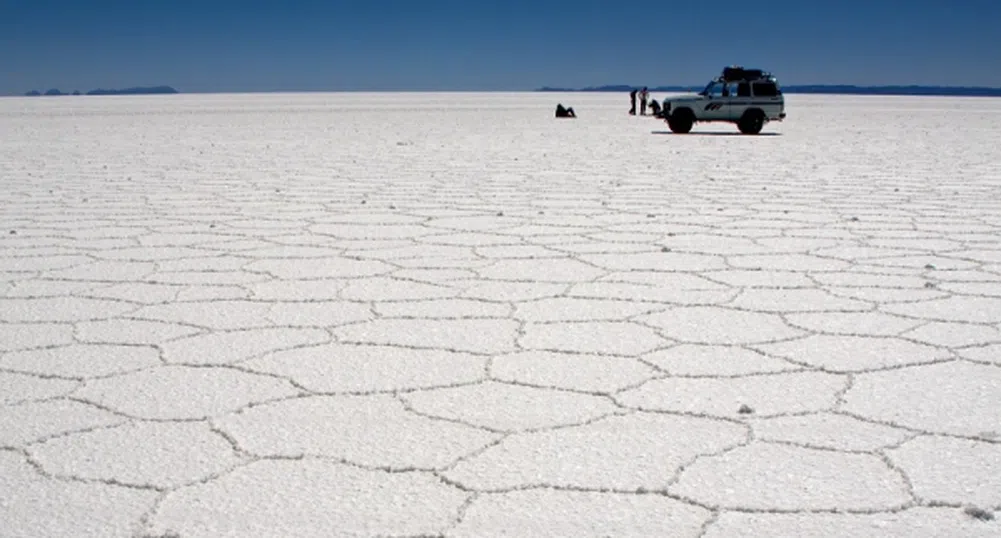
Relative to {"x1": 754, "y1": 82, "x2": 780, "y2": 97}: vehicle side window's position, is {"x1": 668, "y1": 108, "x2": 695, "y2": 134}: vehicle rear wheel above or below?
below

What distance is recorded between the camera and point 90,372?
109 inches

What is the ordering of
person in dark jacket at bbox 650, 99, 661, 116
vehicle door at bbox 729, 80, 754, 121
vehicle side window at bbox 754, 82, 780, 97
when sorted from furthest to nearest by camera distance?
person in dark jacket at bbox 650, 99, 661, 116 < vehicle side window at bbox 754, 82, 780, 97 < vehicle door at bbox 729, 80, 754, 121

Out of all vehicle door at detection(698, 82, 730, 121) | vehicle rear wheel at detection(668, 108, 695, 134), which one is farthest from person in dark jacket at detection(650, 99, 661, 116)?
vehicle door at detection(698, 82, 730, 121)

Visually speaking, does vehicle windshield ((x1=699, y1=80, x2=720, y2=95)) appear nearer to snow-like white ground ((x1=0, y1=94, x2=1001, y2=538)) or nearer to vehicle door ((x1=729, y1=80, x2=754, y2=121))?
vehicle door ((x1=729, y1=80, x2=754, y2=121))

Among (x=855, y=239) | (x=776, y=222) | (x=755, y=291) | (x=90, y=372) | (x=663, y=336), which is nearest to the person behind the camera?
(x=90, y=372)

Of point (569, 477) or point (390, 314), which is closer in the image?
point (569, 477)

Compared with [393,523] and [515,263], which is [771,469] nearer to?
[393,523]

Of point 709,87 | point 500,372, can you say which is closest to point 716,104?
point 709,87

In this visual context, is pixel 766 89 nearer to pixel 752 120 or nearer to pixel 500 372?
pixel 752 120

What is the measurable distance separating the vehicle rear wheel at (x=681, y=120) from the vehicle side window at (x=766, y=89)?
1109 mm

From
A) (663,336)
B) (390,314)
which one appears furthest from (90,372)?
(663,336)

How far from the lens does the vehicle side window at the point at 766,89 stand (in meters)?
17.6

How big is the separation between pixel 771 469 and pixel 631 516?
14.6 inches

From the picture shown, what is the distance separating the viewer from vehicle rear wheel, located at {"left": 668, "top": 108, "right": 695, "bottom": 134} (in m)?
17.8
